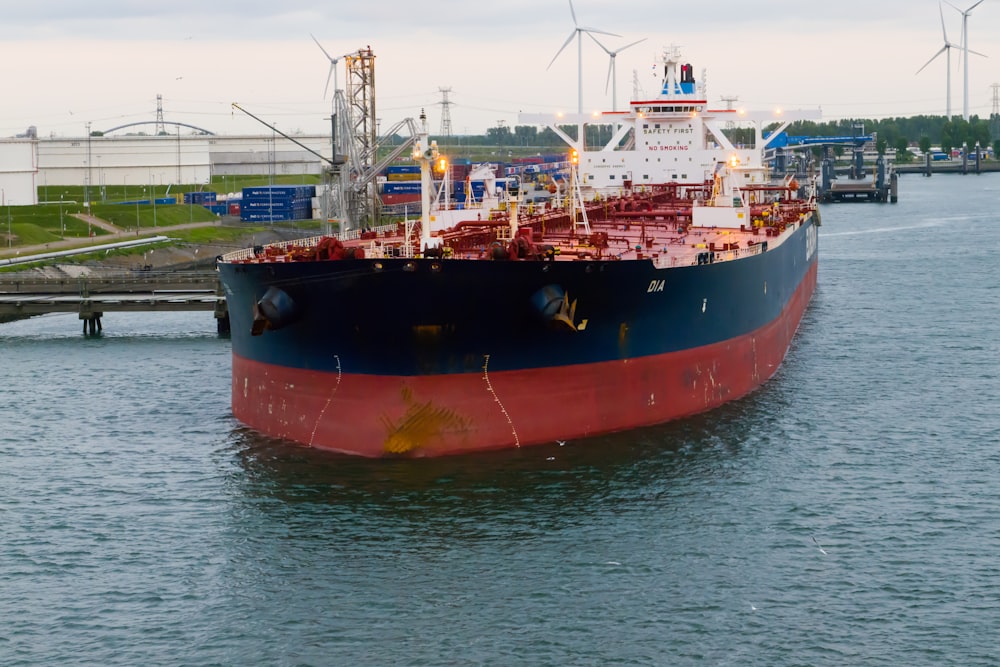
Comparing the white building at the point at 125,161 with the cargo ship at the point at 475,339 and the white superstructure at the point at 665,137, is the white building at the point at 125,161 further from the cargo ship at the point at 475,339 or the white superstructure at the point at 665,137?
the cargo ship at the point at 475,339

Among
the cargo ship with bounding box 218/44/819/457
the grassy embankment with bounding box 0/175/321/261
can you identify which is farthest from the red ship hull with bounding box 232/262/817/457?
the grassy embankment with bounding box 0/175/321/261

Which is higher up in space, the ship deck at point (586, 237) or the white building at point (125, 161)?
the white building at point (125, 161)

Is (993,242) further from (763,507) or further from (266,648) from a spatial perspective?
(266,648)

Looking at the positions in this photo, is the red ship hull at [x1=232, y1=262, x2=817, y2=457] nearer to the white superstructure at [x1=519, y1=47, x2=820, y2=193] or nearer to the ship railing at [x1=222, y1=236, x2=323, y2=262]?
the ship railing at [x1=222, y1=236, x2=323, y2=262]

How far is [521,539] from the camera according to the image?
74.2 feet

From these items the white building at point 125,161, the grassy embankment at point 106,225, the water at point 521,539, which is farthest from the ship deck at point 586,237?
the white building at point 125,161

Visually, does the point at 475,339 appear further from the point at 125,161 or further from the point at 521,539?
the point at 125,161

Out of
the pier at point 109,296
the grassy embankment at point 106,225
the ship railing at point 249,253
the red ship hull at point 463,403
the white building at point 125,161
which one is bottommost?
the red ship hull at point 463,403

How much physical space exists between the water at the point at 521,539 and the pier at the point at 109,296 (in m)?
12.4

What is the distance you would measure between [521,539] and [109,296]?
31.6m

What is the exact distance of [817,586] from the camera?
2039cm

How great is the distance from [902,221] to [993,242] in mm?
23403

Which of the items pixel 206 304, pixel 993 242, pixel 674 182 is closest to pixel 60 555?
pixel 206 304

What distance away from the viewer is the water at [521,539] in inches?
736
